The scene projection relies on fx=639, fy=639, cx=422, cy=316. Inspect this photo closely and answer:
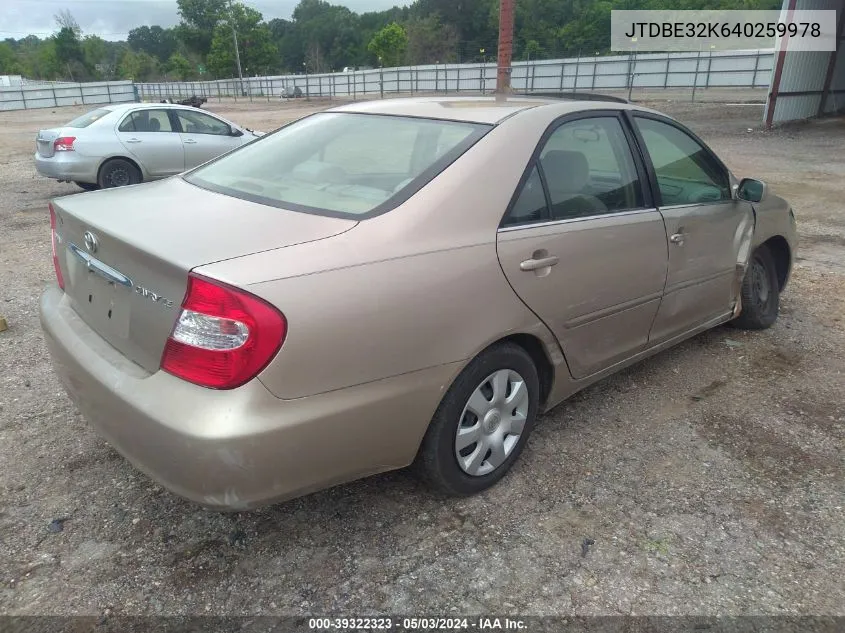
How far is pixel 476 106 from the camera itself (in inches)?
116

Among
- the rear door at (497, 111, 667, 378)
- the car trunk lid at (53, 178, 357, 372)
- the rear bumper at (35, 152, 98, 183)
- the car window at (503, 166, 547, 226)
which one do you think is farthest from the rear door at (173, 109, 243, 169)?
the car window at (503, 166, 547, 226)

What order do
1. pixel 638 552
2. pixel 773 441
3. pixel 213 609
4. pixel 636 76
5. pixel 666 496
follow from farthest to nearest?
pixel 636 76
pixel 773 441
pixel 666 496
pixel 638 552
pixel 213 609

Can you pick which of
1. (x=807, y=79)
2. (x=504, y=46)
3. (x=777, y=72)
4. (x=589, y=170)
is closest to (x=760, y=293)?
(x=589, y=170)

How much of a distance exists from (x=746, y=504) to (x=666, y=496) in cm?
32

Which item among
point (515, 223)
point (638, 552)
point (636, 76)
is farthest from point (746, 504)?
point (636, 76)

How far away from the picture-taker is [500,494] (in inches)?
106

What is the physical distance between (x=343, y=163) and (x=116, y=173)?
8073mm

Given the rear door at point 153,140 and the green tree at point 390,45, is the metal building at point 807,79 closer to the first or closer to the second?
the rear door at point 153,140

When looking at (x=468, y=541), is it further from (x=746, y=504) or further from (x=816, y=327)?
(x=816, y=327)

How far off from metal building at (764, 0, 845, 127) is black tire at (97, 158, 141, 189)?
632 inches

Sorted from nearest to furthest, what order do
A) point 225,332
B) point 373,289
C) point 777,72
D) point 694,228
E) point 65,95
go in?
point 225,332 < point 373,289 < point 694,228 < point 777,72 < point 65,95

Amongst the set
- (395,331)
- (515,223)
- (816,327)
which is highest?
(515,223)

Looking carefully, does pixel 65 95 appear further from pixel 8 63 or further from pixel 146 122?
pixel 8 63

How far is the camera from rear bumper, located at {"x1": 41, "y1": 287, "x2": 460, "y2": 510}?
74.8 inches
